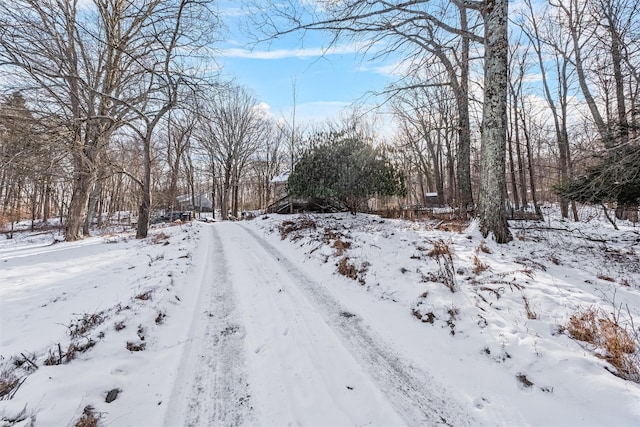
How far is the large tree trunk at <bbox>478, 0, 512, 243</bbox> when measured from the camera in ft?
19.3

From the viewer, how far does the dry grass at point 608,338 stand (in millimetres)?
2162

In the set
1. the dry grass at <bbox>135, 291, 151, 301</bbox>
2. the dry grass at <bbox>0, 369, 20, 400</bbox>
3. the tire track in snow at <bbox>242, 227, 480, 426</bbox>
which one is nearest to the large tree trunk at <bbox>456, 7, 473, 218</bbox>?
the tire track in snow at <bbox>242, 227, 480, 426</bbox>

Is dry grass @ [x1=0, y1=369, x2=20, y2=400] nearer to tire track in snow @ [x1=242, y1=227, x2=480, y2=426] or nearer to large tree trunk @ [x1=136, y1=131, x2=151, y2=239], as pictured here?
tire track in snow @ [x1=242, y1=227, x2=480, y2=426]

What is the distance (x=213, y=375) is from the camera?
2418 mm

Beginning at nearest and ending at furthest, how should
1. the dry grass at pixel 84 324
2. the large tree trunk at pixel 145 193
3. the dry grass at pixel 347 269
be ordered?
the dry grass at pixel 84 324, the dry grass at pixel 347 269, the large tree trunk at pixel 145 193

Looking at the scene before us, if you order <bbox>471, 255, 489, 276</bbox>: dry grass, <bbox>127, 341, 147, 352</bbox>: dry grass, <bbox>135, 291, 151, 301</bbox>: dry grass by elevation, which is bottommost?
<bbox>127, 341, 147, 352</bbox>: dry grass

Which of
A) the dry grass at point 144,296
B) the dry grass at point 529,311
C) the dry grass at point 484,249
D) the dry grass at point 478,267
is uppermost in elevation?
the dry grass at point 484,249

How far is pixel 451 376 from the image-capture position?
2385 millimetres

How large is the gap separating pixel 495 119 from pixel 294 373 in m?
6.52

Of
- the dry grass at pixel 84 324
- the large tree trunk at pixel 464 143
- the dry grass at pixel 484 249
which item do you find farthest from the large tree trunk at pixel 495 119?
the dry grass at pixel 84 324

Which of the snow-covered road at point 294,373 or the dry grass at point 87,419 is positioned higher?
the dry grass at point 87,419

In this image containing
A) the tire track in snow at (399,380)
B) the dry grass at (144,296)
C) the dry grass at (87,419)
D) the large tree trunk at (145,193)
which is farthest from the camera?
the large tree trunk at (145,193)

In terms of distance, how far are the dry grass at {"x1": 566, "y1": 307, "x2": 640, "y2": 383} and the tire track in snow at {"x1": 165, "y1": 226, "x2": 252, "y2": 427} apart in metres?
3.00

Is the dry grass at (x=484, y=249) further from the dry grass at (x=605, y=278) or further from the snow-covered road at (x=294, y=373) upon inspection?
the snow-covered road at (x=294, y=373)
